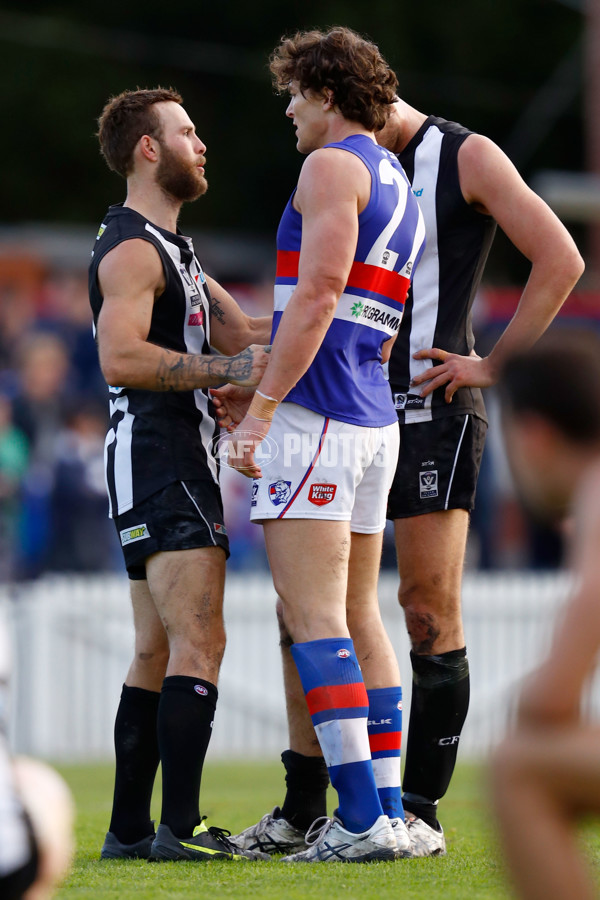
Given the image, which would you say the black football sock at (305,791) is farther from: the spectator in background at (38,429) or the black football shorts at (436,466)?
the spectator in background at (38,429)

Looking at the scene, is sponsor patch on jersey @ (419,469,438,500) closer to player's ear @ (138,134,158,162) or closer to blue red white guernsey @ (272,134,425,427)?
blue red white guernsey @ (272,134,425,427)

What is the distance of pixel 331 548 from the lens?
4.21 metres

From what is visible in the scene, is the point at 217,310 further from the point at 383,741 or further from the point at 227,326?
the point at 383,741

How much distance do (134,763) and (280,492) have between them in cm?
112

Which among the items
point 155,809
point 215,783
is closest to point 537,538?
point 215,783

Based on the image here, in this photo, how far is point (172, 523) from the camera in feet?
14.4

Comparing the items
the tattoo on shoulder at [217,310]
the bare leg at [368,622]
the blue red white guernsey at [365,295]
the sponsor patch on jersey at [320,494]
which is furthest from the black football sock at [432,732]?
the tattoo on shoulder at [217,310]

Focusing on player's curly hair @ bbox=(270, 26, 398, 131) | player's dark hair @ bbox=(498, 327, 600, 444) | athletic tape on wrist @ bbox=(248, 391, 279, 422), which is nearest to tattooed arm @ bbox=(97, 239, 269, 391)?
athletic tape on wrist @ bbox=(248, 391, 279, 422)

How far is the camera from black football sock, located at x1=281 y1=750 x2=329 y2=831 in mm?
4688

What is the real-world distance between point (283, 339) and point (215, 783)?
5.17m

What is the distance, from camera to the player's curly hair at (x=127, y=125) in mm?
4715

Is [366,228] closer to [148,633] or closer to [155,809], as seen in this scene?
[148,633]

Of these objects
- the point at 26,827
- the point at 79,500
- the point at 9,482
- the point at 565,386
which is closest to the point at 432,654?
the point at 565,386

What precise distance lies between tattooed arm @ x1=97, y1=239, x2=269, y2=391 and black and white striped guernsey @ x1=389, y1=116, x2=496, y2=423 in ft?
2.30
